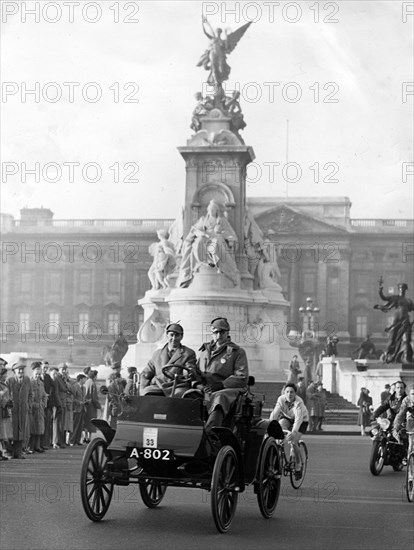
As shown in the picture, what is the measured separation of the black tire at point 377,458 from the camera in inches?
683

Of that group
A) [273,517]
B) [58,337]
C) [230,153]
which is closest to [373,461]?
[273,517]

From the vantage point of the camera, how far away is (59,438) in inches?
919

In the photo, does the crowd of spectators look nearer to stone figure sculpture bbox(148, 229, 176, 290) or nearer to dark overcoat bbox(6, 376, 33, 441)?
dark overcoat bbox(6, 376, 33, 441)

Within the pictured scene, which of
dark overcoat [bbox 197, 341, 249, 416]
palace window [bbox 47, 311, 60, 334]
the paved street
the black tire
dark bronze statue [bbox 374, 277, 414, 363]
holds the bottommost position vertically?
the paved street

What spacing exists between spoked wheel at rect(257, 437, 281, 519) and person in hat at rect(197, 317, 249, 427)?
→ 30.2 inches

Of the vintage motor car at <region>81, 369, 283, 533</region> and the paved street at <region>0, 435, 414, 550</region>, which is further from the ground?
the vintage motor car at <region>81, 369, 283, 533</region>

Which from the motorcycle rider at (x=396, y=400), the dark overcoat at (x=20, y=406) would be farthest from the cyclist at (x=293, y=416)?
the dark overcoat at (x=20, y=406)

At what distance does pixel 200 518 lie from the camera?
1202 centimetres

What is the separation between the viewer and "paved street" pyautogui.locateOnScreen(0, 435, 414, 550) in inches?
411

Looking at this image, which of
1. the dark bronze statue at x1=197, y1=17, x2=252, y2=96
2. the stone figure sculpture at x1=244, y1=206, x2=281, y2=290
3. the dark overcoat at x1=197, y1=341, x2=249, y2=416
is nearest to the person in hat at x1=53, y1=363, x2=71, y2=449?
the dark overcoat at x1=197, y1=341, x2=249, y2=416

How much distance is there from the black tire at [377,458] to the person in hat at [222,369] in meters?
5.67

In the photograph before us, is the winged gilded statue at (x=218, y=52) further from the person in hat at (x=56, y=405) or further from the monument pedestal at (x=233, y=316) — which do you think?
the person in hat at (x=56, y=405)

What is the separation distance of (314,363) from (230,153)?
27.1m

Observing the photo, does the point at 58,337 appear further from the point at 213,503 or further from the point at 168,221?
the point at 213,503
